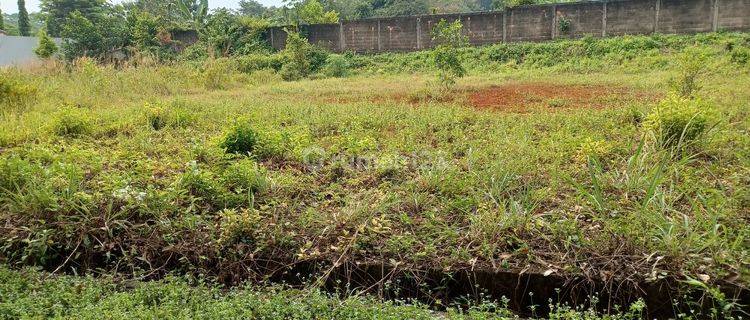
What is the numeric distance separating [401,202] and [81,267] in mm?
1996

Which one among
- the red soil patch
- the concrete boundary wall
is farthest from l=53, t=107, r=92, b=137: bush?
the concrete boundary wall

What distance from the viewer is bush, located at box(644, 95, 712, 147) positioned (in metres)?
3.96

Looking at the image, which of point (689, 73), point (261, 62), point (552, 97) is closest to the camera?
point (689, 73)

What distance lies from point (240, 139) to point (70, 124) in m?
2.31

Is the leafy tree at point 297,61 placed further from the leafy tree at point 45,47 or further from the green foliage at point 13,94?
the leafy tree at point 45,47

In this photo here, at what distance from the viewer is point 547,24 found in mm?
17078

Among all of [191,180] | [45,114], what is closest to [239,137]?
[191,180]

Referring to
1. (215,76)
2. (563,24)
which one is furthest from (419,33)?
(215,76)

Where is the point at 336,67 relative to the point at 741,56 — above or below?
above

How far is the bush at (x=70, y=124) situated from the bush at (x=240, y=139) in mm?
2135

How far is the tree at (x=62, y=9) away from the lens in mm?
28828

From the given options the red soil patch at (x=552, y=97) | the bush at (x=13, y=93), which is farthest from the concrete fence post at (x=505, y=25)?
the bush at (x=13, y=93)

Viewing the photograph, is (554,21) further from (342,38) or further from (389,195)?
(389,195)

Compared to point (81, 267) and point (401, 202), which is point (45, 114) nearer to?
point (81, 267)
